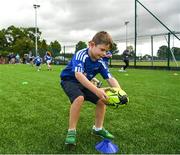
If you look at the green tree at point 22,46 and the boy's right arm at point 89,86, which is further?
the green tree at point 22,46

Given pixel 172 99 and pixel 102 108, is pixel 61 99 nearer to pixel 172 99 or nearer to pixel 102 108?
pixel 172 99

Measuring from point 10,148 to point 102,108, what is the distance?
1.41m

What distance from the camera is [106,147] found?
4547 mm

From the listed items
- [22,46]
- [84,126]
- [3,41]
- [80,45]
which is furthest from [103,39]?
[3,41]

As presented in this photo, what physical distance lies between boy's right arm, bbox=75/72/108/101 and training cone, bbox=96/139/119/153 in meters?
0.55

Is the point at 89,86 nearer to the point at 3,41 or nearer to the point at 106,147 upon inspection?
the point at 106,147

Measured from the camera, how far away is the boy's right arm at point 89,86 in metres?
4.57

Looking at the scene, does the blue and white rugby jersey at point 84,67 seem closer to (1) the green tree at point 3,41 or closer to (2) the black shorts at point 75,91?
(2) the black shorts at point 75,91

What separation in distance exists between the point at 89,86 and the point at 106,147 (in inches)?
30.3

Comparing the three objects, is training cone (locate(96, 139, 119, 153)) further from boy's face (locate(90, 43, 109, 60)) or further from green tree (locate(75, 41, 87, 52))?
green tree (locate(75, 41, 87, 52))

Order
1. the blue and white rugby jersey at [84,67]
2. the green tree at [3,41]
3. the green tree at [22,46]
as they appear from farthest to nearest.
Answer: the green tree at [3,41], the green tree at [22,46], the blue and white rugby jersey at [84,67]

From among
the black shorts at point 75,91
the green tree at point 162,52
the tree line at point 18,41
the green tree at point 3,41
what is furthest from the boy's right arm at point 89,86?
the green tree at point 3,41

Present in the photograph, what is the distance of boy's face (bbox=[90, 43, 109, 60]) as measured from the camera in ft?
15.3

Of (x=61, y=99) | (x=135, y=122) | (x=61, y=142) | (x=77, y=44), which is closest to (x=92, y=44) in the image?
(x=61, y=142)
